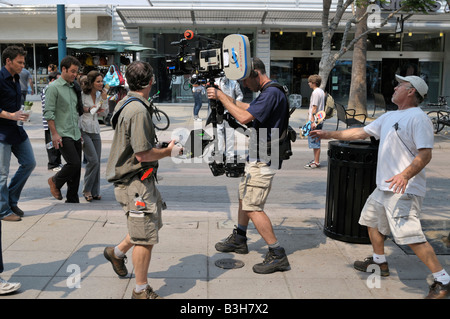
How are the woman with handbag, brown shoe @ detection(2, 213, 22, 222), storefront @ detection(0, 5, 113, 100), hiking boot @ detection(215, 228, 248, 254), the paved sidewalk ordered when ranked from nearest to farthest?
the paved sidewalk
hiking boot @ detection(215, 228, 248, 254)
brown shoe @ detection(2, 213, 22, 222)
the woman with handbag
storefront @ detection(0, 5, 113, 100)

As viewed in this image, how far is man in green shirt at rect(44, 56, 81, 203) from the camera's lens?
20.2ft

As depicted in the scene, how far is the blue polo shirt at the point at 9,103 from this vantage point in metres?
5.40

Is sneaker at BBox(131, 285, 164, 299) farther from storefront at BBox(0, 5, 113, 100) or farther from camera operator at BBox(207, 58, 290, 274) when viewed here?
storefront at BBox(0, 5, 113, 100)

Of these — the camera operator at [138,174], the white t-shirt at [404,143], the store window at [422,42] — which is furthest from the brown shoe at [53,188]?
the store window at [422,42]

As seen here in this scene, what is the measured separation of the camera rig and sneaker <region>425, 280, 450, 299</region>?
6.12ft

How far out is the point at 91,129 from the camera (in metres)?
6.78

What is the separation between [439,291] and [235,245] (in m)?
1.90

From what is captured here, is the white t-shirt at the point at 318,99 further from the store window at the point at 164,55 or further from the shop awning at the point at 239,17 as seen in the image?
the store window at the point at 164,55

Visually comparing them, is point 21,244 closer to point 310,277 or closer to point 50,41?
point 310,277

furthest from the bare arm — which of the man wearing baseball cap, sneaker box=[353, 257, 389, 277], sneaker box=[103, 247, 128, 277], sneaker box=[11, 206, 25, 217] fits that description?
sneaker box=[11, 206, 25, 217]

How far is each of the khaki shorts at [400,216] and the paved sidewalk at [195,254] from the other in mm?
491
